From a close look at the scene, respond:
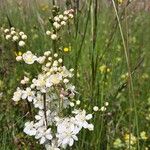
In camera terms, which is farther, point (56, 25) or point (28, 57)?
point (56, 25)

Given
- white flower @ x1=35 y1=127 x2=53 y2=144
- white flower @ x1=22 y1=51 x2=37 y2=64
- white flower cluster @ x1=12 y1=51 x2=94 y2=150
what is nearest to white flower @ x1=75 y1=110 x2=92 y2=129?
white flower cluster @ x1=12 y1=51 x2=94 y2=150

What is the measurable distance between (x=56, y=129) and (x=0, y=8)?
390cm

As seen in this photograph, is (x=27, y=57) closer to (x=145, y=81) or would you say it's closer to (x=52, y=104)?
(x=52, y=104)

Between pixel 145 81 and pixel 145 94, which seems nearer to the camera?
pixel 145 94

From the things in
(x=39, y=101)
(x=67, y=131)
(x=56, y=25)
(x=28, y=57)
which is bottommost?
(x=67, y=131)

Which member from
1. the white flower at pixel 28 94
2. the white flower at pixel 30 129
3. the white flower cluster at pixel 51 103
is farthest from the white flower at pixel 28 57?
the white flower at pixel 30 129

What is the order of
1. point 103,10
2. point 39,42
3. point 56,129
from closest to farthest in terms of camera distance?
point 56,129
point 39,42
point 103,10

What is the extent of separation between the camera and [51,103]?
1932 millimetres

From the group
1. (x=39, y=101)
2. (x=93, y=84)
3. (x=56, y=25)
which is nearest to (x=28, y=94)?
(x=39, y=101)

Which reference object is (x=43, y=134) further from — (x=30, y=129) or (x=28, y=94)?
(x=28, y=94)

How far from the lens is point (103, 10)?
6246mm

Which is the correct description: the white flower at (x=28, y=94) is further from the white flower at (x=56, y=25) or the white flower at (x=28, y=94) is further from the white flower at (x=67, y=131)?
the white flower at (x=56, y=25)

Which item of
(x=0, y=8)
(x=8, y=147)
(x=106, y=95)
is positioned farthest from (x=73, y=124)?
(x=0, y=8)

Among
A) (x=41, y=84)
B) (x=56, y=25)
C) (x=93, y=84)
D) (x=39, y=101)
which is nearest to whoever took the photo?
(x=41, y=84)
